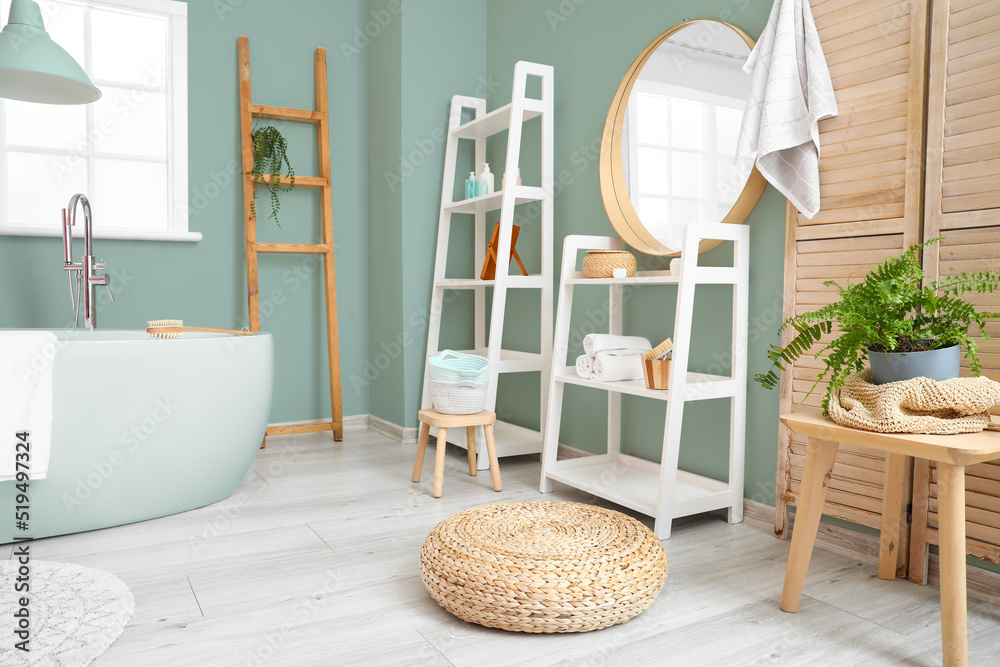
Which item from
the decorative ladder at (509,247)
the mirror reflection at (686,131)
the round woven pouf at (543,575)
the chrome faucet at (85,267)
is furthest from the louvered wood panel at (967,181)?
the chrome faucet at (85,267)

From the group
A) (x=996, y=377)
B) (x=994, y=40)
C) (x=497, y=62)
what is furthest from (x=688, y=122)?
(x=497, y=62)

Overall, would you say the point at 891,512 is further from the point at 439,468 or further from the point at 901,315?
the point at 439,468

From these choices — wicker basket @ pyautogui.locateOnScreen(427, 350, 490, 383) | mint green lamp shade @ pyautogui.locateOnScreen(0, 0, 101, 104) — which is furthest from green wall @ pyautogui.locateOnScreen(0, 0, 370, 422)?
wicker basket @ pyautogui.locateOnScreen(427, 350, 490, 383)

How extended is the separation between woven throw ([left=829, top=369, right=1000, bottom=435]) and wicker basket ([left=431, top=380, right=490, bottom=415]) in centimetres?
130

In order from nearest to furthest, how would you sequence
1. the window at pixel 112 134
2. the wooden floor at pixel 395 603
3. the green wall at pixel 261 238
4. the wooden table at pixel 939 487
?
1. the wooden table at pixel 939 487
2. the wooden floor at pixel 395 603
3. the window at pixel 112 134
4. the green wall at pixel 261 238

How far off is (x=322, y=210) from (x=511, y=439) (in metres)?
1.47

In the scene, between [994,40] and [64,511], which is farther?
[64,511]

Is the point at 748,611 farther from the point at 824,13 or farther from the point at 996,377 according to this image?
the point at 824,13

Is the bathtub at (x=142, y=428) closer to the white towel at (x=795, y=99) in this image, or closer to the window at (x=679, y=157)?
the window at (x=679, y=157)

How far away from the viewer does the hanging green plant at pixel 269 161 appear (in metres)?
3.35

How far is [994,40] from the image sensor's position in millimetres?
1575

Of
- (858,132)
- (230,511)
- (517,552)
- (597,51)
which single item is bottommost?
(230,511)

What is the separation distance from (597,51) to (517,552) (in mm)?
2058

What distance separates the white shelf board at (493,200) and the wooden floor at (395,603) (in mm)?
1247
